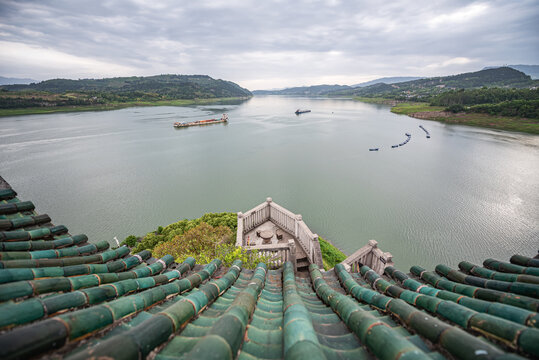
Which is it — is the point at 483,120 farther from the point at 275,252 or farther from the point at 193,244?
the point at 193,244

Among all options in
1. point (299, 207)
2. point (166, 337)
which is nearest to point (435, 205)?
point (299, 207)

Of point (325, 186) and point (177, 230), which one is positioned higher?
point (177, 230)

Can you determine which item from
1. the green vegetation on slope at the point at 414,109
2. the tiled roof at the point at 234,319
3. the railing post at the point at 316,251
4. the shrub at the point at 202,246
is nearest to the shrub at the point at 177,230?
the shrub at the point at 202,246

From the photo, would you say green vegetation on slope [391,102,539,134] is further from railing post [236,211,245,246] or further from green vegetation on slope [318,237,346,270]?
railing post [236,211,245,246]

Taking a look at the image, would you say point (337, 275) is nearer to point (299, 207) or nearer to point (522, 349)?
point (522, 349)

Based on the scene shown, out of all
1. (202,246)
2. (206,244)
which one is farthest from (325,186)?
(202,246)

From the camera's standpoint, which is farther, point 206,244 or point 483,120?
point 483,120
